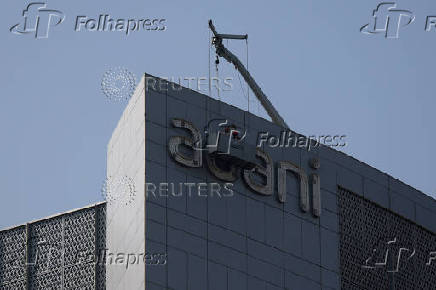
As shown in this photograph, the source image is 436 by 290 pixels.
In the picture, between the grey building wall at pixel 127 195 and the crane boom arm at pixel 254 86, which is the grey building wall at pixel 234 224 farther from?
the crane boom arm at pixel 254 86

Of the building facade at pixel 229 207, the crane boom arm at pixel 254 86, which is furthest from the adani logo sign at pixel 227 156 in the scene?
the crane boom arm at pixel 254 86

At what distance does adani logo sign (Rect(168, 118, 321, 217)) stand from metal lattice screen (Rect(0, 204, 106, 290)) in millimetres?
6848

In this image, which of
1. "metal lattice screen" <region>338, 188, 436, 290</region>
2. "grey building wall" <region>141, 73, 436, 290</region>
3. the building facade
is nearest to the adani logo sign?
the building facade

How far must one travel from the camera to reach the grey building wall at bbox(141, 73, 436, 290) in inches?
2549

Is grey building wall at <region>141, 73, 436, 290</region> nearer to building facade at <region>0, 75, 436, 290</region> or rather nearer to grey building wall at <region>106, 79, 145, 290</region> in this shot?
building facade at <region>0, 75, 436, 290</region>

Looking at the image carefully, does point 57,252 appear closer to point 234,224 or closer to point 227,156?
→ point 234,224

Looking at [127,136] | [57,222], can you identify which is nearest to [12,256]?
[57,222]

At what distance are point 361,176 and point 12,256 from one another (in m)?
17.1

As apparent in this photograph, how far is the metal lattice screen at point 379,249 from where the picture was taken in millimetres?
73125

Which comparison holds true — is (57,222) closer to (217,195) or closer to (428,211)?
(217,195)

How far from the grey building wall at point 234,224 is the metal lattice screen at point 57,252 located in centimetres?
652

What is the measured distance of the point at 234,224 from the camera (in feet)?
221

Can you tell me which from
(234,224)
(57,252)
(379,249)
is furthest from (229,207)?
(379,249)

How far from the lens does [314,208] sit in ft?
235
